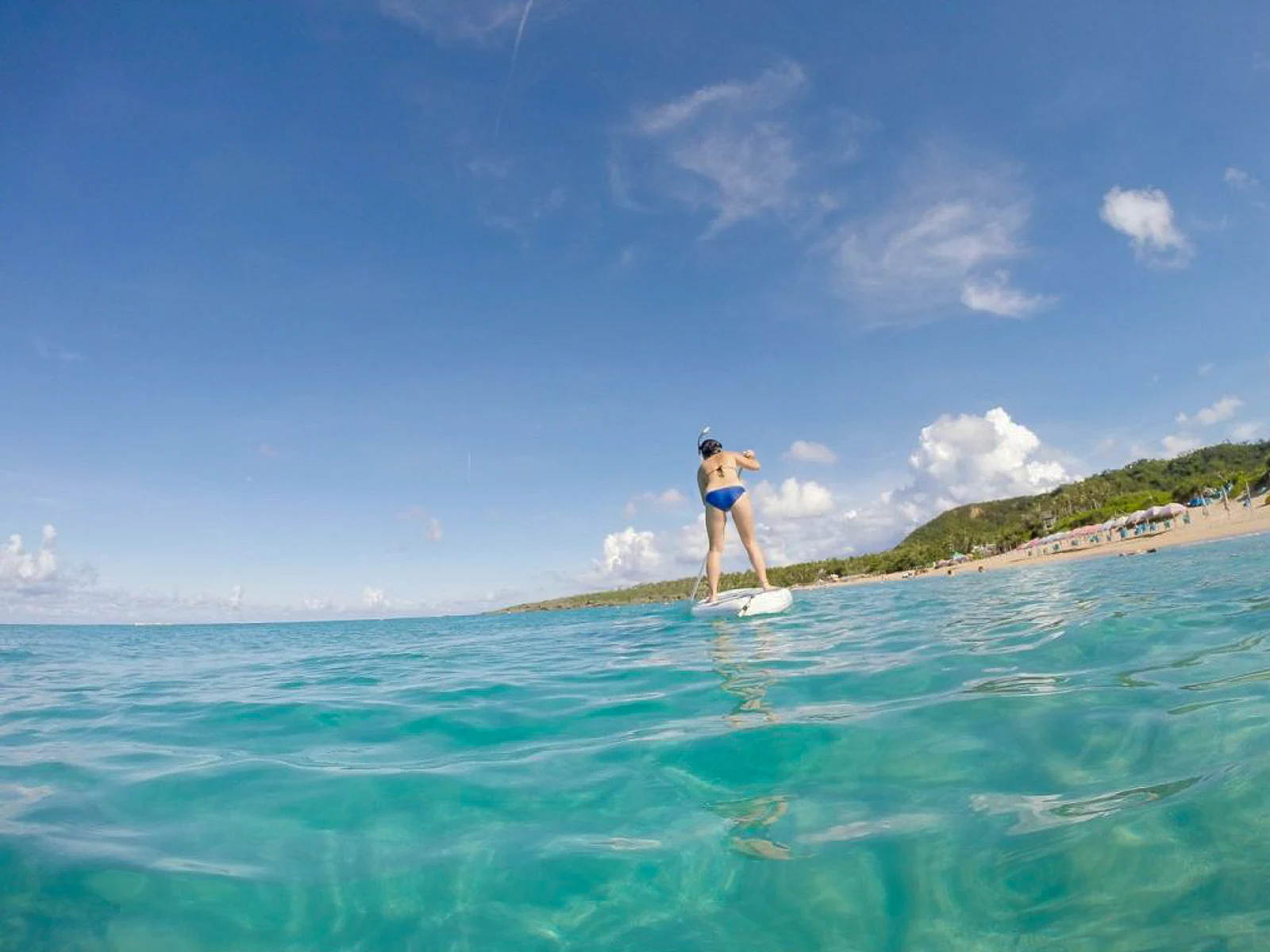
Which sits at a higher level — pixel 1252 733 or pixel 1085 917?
pixel 1252 733

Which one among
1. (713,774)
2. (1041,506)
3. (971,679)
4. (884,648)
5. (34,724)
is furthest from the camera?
(1041,506)

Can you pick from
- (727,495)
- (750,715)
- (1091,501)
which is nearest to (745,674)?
(750,715)

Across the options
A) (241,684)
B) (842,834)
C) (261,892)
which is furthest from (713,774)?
(241,684)

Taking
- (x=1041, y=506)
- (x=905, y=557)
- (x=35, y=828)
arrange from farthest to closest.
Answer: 1. (x=1041, y=506)
2. (x=905, y=557)
3. (x=35, y=828)

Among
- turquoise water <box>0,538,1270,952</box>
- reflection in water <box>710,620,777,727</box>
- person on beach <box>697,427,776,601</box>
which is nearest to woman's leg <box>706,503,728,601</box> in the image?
person on beach <box>697,427,776,601</box>

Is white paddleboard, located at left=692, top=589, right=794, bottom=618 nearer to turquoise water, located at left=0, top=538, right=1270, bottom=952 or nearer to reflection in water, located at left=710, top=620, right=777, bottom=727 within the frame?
reflection in water, located at left=710, top=620, right=777, bottom=727

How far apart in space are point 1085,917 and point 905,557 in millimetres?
100011

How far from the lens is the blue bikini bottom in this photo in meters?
13.7

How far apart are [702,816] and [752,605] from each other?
1042 cm

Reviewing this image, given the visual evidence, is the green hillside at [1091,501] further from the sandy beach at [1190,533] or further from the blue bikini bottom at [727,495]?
the blue bikini bottom at [727,495]

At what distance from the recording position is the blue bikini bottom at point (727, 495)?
45.0ft

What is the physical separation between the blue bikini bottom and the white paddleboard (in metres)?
1.95

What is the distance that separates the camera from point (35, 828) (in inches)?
144

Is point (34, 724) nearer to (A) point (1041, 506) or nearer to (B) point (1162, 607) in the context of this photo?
(B) point (1162, 607)
